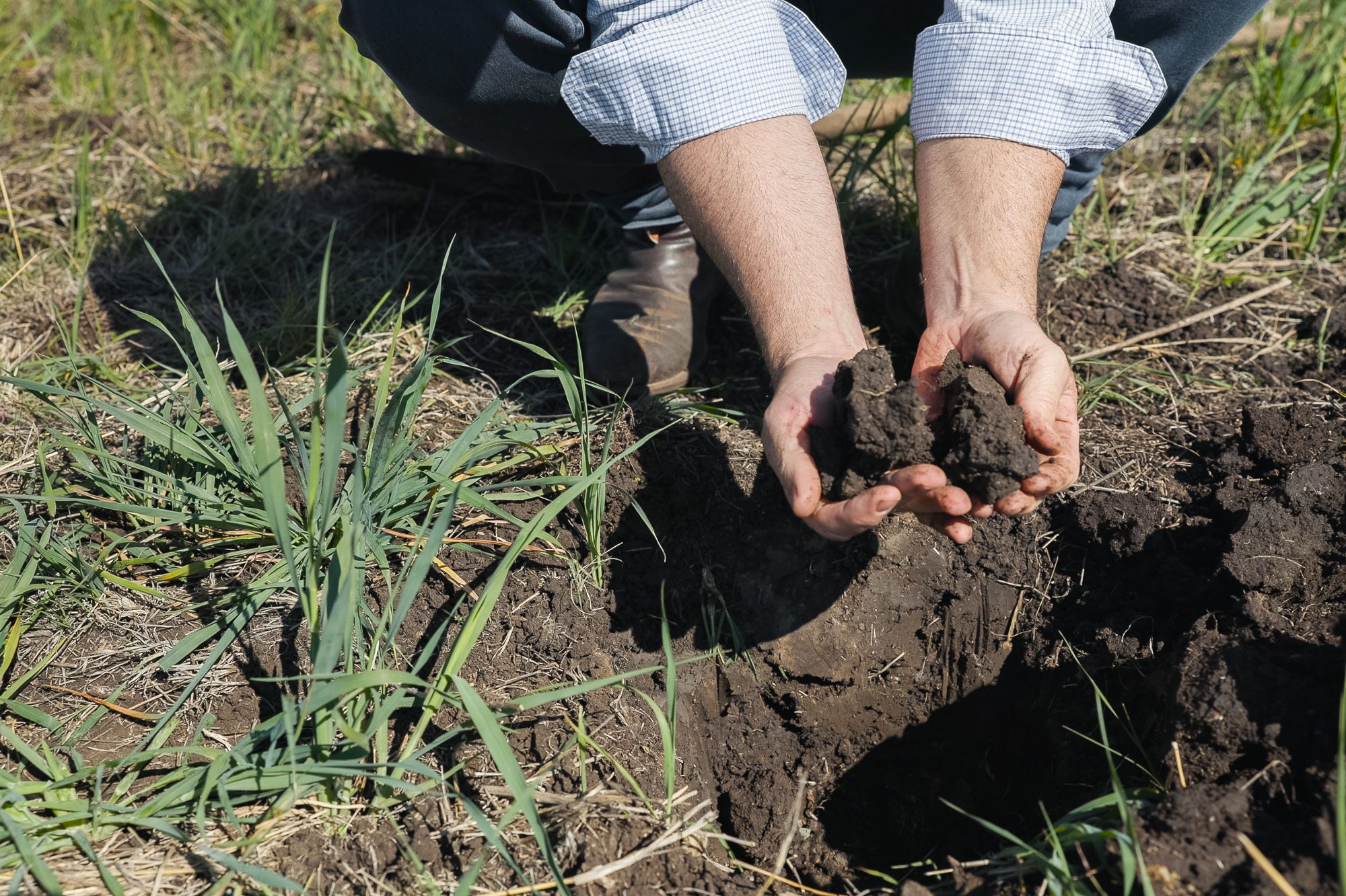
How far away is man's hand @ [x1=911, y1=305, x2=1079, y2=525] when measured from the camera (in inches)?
53.2

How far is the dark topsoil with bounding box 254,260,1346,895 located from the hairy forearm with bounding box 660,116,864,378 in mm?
387

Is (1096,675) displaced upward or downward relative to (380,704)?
downward

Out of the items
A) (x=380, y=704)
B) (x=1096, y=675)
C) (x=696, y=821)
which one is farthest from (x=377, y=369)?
(x=1096, y=675)

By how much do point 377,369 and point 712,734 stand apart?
44.8 inches

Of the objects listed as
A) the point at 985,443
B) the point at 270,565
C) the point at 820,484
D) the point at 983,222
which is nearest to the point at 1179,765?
the point at 985,443

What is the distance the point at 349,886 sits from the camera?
1.27 metres

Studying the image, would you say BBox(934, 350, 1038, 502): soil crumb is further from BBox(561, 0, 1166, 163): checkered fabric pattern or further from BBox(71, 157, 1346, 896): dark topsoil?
BBox(561, 0, 1166, 163): checkered fabric pattern

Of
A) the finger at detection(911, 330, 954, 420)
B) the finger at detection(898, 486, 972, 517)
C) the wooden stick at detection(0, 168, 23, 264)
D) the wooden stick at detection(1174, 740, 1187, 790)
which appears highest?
the wooden stick at detection(0, 168, 23, 264)

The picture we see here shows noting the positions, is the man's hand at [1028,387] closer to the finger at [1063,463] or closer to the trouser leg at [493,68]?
the finger at [1063,463]

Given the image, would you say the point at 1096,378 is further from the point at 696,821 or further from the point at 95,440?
the point at 95,440

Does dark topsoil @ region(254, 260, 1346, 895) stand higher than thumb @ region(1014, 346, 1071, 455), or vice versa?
thumb @ region(1014, 346, 1071, 455)

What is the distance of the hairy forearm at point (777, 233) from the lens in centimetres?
150

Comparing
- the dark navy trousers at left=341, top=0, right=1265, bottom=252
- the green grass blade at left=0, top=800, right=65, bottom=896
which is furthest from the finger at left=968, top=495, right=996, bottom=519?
the green grass blade at left=0, top=800, right=65, bottom=896

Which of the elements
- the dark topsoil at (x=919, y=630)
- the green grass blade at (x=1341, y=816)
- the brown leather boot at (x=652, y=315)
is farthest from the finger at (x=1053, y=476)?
the brown leather boot at (x=652, y=315)
